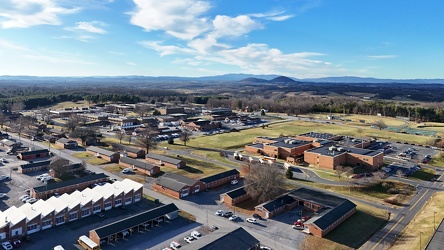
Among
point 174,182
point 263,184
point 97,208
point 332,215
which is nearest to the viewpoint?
point 332,215

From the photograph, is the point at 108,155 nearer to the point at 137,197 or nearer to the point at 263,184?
the point at 137,197

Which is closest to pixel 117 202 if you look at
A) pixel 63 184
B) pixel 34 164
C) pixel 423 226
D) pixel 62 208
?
pixel 62 208

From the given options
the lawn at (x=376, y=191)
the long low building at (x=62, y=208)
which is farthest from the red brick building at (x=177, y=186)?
the lawn at (x=376, y=191)

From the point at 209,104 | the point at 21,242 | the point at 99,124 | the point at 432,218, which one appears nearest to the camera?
the point at 21,242

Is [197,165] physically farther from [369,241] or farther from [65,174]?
[369,241]

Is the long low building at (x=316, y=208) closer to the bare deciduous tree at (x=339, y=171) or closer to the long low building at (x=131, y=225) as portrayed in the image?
the long low building at (x=131, y=225)

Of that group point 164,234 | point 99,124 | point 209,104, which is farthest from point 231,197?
point 209,104
